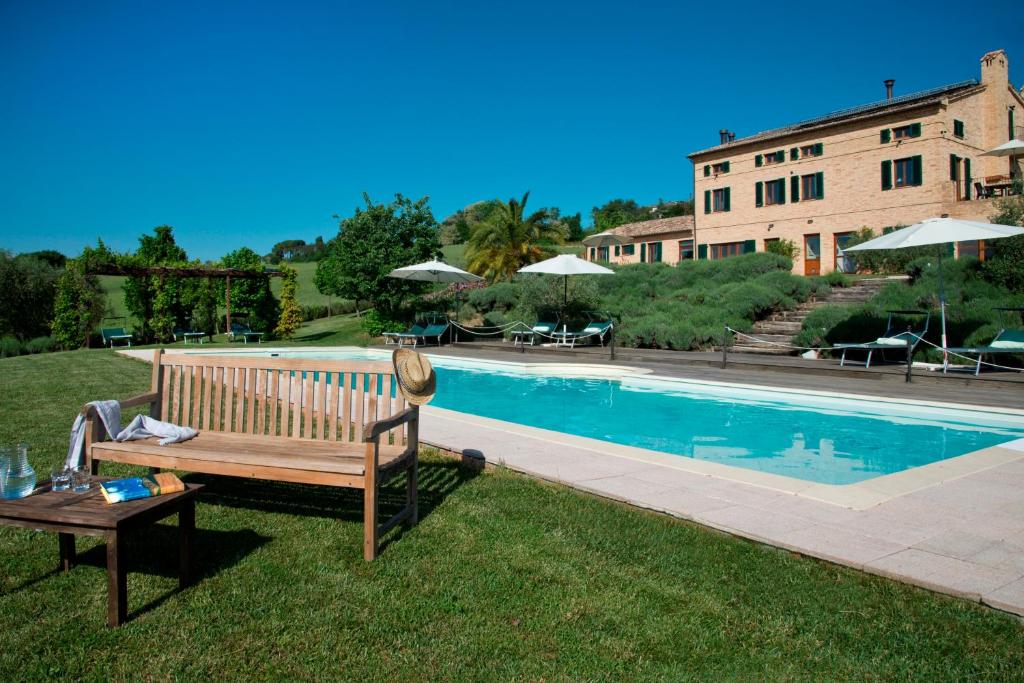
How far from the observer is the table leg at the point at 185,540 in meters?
3.13

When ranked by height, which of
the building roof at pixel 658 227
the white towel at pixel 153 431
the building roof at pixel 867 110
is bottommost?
the white towel at pixel 153 431

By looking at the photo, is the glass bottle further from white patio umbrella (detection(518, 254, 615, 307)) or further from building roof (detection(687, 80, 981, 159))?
building roof (detection(687, 80, 981, 159))

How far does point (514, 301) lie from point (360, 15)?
10434 mm

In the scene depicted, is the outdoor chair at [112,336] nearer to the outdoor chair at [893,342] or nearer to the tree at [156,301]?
the tree at [156,301]

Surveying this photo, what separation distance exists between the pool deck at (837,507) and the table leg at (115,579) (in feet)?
9.30

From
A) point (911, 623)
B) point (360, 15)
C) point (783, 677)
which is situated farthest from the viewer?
point (360, 15)

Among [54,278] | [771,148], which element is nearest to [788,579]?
[54,278]

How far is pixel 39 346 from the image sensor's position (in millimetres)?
21312

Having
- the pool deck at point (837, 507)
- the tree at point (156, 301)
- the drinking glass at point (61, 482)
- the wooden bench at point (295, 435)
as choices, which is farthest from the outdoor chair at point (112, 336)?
the drinking glass at point (61, 482)

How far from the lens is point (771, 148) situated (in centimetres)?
3170

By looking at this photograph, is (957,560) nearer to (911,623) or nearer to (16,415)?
(911,623)

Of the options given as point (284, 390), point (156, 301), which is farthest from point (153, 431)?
point (156, 301)

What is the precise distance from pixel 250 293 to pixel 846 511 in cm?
2288

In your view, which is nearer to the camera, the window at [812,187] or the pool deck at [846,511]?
the pool deck at [846,511]
